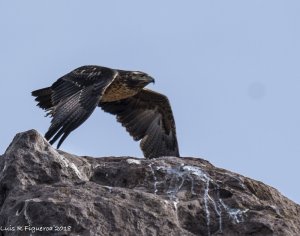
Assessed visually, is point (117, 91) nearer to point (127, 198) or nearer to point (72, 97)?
point (72, 97)

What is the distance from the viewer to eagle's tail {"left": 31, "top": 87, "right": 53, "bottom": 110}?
1224 cm

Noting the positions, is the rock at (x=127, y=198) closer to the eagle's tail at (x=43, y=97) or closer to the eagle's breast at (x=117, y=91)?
the eagle's tail at (x=43, y=97)

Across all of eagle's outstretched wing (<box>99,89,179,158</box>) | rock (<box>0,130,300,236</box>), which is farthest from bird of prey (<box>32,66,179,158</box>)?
rock (<box>0,130,300,236</box>)

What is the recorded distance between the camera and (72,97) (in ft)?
35.8

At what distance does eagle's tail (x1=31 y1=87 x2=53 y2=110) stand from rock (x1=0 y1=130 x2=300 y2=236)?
148 inches

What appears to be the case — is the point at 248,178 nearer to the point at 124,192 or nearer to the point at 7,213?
the point at 124,192

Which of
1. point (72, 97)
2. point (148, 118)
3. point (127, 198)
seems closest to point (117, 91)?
point (148, 118)

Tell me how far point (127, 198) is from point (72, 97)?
376 cm

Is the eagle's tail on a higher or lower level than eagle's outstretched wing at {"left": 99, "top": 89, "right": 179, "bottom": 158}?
higher

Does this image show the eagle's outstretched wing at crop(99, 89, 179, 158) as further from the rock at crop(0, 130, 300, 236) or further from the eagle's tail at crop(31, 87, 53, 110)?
the rock at crop(0, 130, 300, 236)

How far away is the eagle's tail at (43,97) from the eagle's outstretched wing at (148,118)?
1.41 meters

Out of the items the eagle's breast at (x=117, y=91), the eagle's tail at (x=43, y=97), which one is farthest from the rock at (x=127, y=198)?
the eagle's breast at (x=117, y=91)

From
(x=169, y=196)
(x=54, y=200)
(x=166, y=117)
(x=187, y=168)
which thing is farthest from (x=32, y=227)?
(x=166, y=117)

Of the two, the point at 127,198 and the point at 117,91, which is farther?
the point at 117,91
